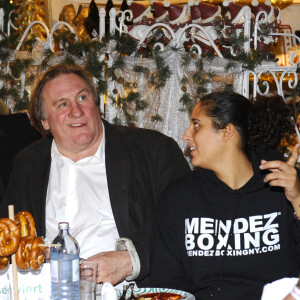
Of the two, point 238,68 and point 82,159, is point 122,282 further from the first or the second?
point 238,68

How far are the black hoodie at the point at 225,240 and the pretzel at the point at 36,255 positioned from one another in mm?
754

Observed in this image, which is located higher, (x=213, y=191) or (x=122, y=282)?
(x=213, y=191)

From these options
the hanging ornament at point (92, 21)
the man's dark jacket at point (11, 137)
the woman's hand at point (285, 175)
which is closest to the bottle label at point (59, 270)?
the woman's hand at point (285, 175)

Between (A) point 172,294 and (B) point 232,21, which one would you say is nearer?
(A) point 172,294

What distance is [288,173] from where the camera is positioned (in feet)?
7.08

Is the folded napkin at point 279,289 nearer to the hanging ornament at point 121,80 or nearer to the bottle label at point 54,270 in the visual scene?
the bottle label at point 54,270

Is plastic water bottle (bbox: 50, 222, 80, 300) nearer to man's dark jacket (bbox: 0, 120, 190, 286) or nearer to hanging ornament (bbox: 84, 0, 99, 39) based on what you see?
man's dark jacket (bbox: 0, 120, 190, 286)

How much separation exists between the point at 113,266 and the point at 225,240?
0.44m

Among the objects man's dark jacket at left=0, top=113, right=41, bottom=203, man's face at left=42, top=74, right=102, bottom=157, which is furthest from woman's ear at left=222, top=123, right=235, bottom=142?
man's dark jacket at left=0, top=113, right=41, bottom=203

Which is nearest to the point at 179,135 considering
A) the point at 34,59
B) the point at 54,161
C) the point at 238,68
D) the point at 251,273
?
the point at 238,68

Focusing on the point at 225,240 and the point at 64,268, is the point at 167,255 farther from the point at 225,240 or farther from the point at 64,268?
the point at 64,268

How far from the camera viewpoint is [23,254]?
1.85m

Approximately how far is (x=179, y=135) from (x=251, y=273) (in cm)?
268

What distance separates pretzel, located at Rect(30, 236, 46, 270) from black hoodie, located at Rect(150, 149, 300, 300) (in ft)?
2.47
